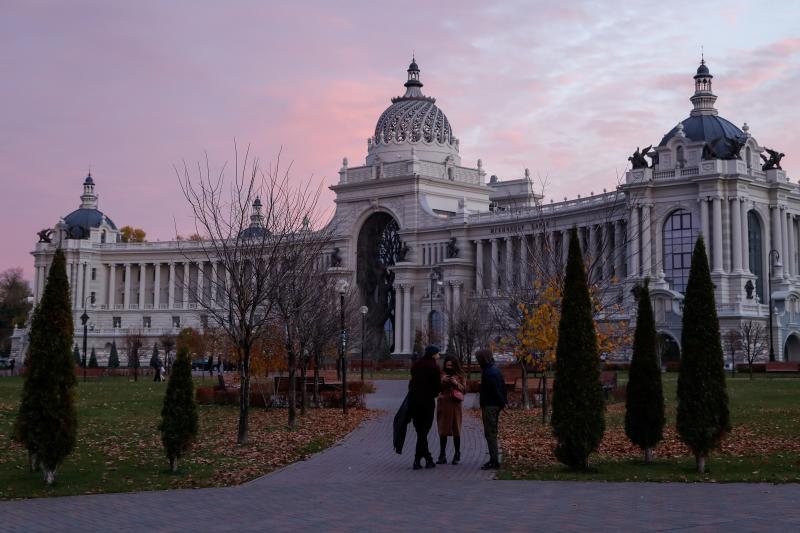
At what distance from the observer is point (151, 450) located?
2169 centimetres

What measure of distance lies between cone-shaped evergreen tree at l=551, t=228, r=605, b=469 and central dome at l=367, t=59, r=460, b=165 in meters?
81.8

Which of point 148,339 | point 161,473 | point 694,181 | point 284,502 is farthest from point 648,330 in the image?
point 148,339

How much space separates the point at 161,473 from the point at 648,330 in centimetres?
951

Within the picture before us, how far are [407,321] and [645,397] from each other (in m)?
76.7

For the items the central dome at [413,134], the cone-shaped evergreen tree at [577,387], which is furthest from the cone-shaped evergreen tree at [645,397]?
the central dome at [413,134]

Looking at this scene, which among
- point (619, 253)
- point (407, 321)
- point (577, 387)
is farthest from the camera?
point (407, 321)

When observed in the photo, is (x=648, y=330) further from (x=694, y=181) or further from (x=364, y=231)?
(x=364, y=231)

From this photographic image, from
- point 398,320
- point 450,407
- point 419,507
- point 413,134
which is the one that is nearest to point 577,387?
point 450,407

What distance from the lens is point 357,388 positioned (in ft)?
130

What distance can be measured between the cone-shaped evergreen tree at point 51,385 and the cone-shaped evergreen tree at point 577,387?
8.38 m

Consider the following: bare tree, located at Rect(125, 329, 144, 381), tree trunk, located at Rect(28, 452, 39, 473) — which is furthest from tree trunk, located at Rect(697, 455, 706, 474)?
bare tree, located at Rect(125, 329, 144, 381)

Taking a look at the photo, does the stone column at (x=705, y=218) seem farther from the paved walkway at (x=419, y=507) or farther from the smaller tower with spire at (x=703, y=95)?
the paved walkway at (x=419, y=507)

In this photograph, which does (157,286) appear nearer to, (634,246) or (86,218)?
(86,218)

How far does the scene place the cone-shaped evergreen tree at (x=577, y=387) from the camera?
17406 mm
